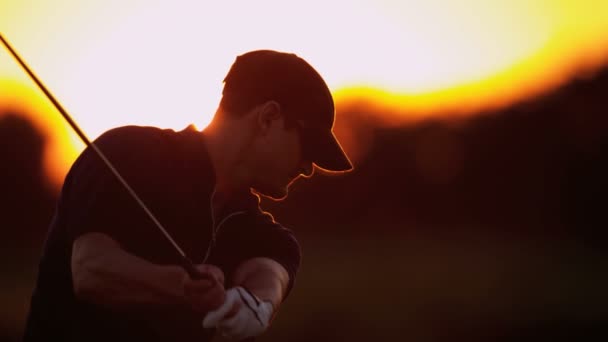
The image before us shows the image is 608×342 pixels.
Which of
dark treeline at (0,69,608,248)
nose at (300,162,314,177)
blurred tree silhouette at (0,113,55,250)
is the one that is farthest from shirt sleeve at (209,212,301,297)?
blurred tree silhouette at (0,113,55,250)

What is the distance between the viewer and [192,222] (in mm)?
7199

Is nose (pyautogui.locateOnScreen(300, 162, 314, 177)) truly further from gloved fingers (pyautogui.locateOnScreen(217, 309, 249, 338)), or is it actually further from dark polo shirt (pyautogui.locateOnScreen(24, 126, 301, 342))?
gloved fingers (pyautogui.locateOnScreen(217, 309, 249, 338))

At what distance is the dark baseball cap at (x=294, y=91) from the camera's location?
7543 mm

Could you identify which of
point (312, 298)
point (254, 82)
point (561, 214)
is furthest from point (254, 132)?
point (561, 214)

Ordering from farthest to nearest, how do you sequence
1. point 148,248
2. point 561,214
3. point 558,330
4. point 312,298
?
point 561,214 → point 312,298 → point 558,330 → point 148,248

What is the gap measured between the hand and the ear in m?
0.83

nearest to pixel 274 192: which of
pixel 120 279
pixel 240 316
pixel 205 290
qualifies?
pixel 240 316

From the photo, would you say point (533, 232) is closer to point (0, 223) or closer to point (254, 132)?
point (0, 223)

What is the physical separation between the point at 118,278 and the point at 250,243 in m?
1.50

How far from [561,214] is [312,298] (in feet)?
68.9

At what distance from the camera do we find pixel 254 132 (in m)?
7.44

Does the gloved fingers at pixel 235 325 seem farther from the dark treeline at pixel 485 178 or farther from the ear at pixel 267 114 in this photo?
the dark treeline at pixel 485 178

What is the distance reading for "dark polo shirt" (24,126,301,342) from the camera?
6.68 meters

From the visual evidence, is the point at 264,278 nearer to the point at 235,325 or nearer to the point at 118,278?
the point at 235,325
